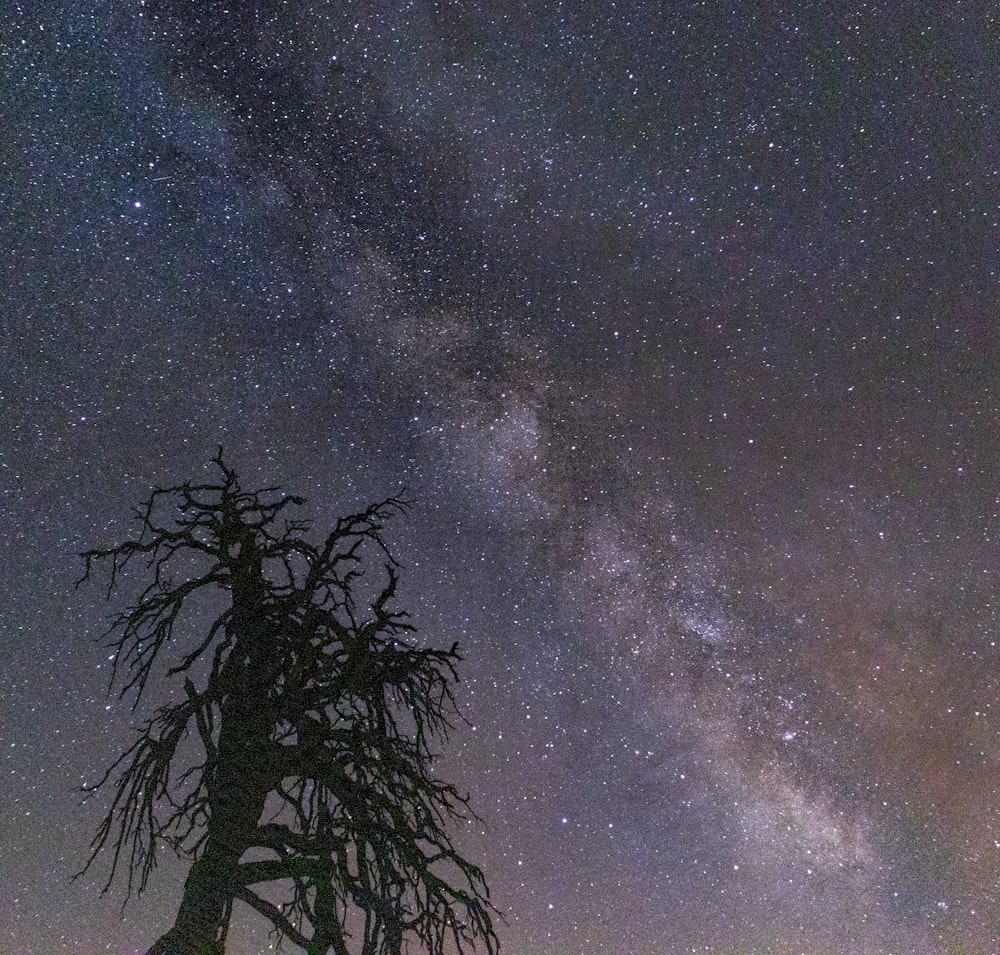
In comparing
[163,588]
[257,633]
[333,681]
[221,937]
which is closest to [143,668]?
[163,588]

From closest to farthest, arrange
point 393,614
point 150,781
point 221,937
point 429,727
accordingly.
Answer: point 221,937, point 150,781, point 393,614, point 429,727

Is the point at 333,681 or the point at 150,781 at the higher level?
the point at 333,681

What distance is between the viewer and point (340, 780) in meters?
4.62

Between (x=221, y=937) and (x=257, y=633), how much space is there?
148 centimetres

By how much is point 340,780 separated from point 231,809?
67 centimetres

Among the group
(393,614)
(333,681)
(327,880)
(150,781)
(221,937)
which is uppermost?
(393,614)

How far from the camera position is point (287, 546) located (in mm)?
4988

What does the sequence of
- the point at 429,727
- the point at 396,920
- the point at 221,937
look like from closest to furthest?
the point at 221,937
the point at 396,920
the point at 429,727

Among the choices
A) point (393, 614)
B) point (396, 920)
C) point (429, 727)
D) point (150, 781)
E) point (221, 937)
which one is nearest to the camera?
point (221, 937)

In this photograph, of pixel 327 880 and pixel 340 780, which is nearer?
pixel 327 880

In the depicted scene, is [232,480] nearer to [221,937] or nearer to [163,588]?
[163,588]

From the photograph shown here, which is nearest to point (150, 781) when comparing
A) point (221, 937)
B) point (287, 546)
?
point (221, 937)

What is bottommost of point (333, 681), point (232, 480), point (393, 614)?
point (333, 681)

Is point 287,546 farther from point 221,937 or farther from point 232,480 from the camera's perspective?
point 221,937
